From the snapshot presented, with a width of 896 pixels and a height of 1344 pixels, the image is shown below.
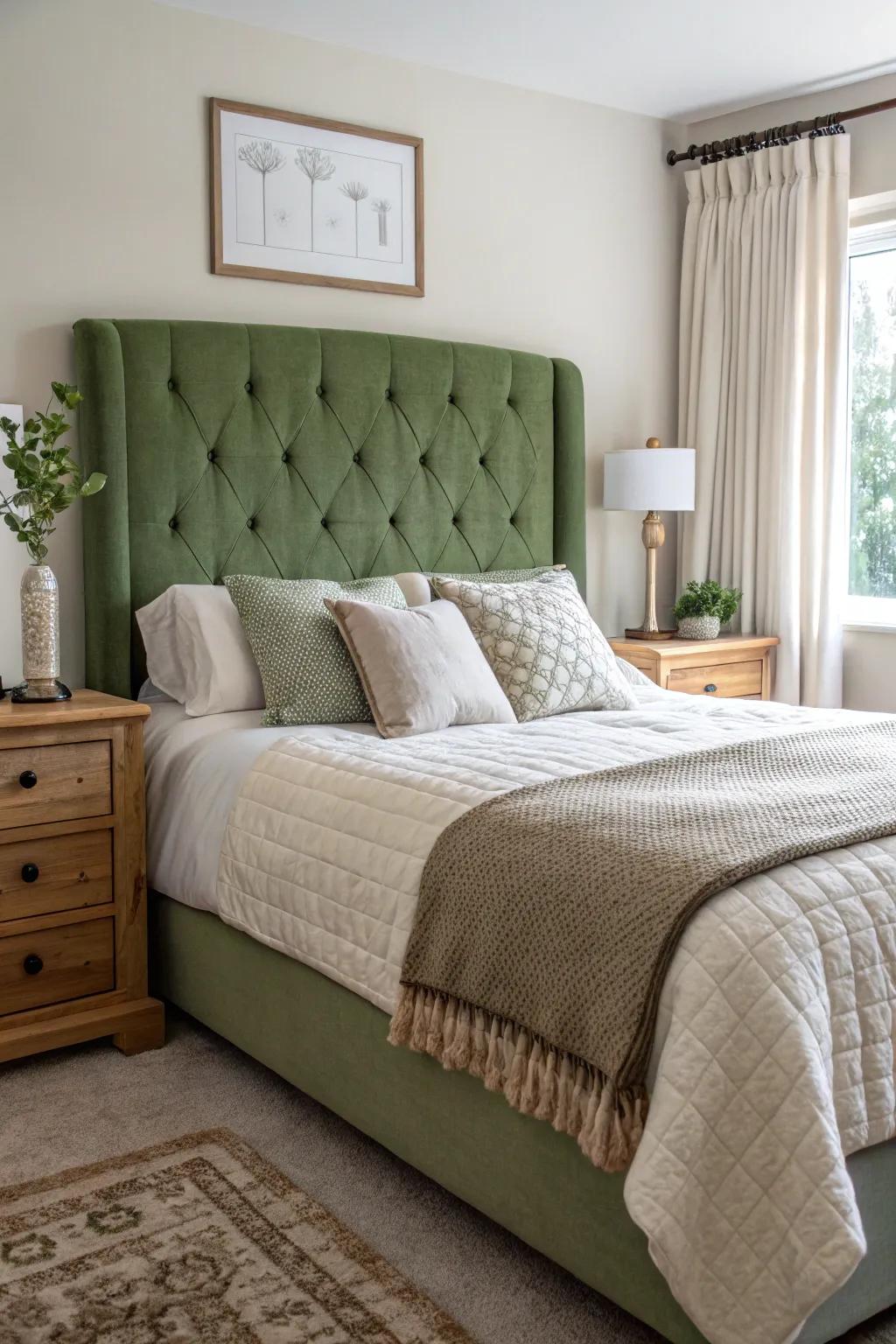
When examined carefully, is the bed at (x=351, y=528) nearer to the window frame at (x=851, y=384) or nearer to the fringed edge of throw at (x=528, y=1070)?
the fringed edge of throw at (x=528, y=1070)

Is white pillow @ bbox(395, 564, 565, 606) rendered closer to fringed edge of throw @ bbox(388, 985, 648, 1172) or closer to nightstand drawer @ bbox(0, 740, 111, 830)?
nightstand drawer @ bbox(0, 740, 111, 830)

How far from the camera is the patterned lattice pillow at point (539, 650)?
3070 millimetres

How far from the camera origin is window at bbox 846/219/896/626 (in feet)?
13.7

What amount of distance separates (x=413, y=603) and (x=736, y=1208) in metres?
2.10

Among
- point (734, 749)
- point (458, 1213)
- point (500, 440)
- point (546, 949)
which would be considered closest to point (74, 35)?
point (500, 440)

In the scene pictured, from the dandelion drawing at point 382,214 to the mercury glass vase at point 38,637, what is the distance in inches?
61.3

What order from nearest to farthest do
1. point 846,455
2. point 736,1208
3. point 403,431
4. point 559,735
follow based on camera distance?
point 736,1208
point 559,735
point 403,431
point 846,455

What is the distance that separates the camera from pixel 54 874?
2.67 metres

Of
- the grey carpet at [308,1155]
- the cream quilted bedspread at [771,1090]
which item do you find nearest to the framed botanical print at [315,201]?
the grey carpet at [308,1155]

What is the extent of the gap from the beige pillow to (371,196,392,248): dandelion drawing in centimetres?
131

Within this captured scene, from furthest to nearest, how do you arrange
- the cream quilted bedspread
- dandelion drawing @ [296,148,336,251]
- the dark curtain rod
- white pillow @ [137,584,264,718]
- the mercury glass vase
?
1. the dark curtain rod
2. dandelion drawing @ [296,148,336,251]
3. white pillow @ [137,584,264,718]
4. the mercury glass vase
5. the cream quilted bedspread

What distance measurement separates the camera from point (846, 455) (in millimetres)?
4207

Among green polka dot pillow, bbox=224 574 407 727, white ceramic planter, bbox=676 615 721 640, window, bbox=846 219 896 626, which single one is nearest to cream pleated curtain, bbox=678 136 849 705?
window, bbox=846 219 896 626

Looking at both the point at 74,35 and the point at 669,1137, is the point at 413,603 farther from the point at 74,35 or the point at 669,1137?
the point at 669,1137
